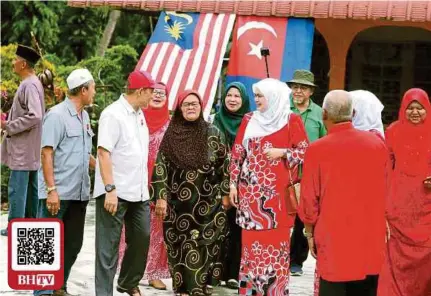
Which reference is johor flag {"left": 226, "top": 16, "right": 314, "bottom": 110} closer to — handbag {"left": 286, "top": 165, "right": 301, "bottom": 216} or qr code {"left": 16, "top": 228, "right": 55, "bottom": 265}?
handbag {"left": 286, "top": 165, "right": 301, "bottom": 216}

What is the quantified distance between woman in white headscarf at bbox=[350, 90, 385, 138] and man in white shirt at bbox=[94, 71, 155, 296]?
4.67ft

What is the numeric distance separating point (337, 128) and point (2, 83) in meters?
7.97

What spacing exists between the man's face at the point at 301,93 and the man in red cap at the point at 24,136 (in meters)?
2.15

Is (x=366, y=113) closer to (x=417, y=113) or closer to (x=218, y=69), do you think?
(x=417, y=113)

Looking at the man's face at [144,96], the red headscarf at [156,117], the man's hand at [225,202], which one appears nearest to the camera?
the man's face at [144,96]

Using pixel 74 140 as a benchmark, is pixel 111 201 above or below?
below

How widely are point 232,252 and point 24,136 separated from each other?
7.02ft

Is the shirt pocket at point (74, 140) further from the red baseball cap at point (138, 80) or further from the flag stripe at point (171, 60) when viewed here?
the flag stripe at point (171, 60)

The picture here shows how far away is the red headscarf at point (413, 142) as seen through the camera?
20.8 ft

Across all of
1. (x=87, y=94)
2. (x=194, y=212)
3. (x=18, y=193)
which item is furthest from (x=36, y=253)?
(x=18, y=193)

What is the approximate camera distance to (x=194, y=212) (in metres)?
7.12

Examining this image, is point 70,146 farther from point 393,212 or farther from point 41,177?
point 393,212

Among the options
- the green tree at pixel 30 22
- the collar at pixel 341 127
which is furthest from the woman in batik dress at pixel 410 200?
the green tree at pixel 30 22

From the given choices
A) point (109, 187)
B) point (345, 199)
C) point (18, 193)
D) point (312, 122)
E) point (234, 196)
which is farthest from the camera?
point (18, 193)
